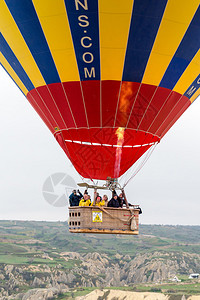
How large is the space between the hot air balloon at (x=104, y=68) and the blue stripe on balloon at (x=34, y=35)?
3 cm

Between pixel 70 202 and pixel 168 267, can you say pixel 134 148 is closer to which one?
pixel 70 202

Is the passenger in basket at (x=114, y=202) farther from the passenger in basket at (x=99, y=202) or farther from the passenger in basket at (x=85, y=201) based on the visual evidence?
the passenger in basket at (x=85, y=201)

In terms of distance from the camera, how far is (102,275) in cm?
12519

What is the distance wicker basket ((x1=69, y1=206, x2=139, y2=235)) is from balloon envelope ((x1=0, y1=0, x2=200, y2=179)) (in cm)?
200

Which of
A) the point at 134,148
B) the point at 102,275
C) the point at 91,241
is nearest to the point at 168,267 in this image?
the point at 102,275

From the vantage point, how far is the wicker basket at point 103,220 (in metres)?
13.2

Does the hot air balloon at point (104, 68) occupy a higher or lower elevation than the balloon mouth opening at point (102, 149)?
higher

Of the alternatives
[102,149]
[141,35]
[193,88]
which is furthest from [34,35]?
[193,88]

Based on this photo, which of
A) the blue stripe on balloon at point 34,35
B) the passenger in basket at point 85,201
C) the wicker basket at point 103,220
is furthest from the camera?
the passenger in basket at point 85,201

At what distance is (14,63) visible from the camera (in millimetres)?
15484

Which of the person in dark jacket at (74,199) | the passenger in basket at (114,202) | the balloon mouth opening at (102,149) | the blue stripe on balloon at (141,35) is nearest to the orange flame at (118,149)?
the balloon mouth opening at (102,149)

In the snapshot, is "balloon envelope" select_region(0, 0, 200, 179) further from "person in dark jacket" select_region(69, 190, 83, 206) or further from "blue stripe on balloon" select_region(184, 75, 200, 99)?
"person in dark jacket" select_region(69, 190, 83, 206)

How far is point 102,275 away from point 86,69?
384ft

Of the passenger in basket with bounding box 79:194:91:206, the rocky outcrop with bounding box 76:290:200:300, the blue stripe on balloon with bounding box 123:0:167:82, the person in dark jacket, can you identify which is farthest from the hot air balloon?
the rocky outcrop with bounding box 76:290:200:300
